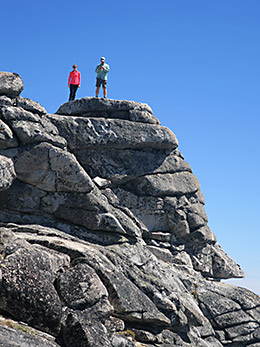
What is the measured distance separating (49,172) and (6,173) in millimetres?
3410

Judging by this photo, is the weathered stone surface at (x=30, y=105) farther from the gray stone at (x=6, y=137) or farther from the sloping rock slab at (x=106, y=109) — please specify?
the sloping rock slab at (x=106, y=109)

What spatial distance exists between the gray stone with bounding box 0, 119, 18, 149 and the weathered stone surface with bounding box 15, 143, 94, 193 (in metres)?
1.11

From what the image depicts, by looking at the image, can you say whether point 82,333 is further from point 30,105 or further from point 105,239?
point 30,105

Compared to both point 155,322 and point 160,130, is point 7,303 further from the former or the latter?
point 160,130

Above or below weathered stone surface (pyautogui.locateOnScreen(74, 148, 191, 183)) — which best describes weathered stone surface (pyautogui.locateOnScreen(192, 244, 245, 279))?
below

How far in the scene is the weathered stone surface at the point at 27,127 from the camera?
40062 millimetres

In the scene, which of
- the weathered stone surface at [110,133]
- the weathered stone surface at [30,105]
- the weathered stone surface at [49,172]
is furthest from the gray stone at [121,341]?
the weathered stone surface at [30,105]

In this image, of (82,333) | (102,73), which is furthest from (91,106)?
(82,333)

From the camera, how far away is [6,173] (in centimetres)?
3828

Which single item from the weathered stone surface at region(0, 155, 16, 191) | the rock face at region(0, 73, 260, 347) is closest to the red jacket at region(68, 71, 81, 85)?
the rock face at region(0, 73, 260, 347)

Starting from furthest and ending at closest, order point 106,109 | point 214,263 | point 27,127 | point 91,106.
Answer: point 214,263, point 106,109, point 91,106, point 27,127

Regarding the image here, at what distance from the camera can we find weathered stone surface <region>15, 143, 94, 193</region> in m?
40.0

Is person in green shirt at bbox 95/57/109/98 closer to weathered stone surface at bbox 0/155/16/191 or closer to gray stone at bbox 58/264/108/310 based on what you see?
weathered stone surface at bbox 0/155/16/191

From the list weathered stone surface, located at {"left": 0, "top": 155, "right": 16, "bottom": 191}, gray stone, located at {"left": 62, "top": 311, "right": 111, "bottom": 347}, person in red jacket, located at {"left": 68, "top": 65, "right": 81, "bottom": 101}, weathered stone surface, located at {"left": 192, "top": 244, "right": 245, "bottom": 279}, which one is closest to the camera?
gray stone, located at {"left": 62, "top": 311, "right": 111, "bottom": 347}
